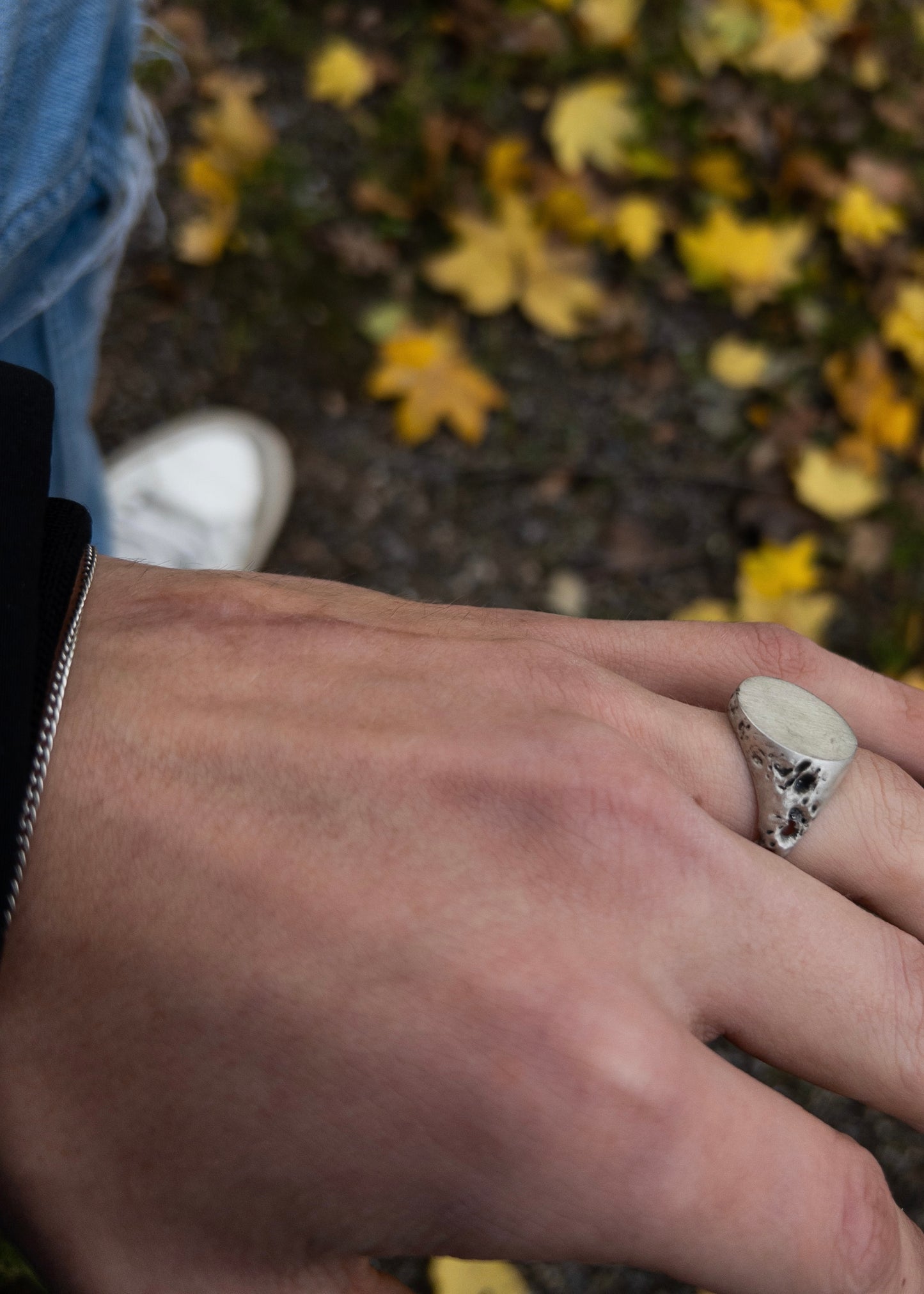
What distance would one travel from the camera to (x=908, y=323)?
9.43 ft

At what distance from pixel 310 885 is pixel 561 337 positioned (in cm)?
228

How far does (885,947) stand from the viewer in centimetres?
118

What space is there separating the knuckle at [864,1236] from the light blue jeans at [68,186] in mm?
1571

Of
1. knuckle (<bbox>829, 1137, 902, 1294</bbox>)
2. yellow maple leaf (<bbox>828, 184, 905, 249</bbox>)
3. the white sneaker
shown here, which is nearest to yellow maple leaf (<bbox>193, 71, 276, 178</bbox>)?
the white sneaker

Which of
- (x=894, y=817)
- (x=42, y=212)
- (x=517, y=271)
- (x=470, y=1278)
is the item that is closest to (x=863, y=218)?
(x=517, y=271)

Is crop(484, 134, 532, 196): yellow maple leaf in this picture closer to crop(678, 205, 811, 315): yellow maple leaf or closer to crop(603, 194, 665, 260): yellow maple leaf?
crop(603, 194, 665, 260): yellow maple leaf

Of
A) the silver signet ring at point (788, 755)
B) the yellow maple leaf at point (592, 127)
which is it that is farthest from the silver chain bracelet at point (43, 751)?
the yellow maple leaf at point (592, 127)

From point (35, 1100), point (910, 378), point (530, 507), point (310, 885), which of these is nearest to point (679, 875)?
point (310, 885)

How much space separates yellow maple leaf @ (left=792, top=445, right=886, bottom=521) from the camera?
2744 millimetres

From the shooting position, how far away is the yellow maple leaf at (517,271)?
114 inches

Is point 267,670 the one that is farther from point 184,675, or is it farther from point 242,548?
point 242,548

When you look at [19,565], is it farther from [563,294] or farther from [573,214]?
[573,214]

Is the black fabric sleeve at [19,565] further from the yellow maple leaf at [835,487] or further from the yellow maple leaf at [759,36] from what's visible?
the yellow maple leaf at [759,36]

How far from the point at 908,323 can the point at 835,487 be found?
0.58 metres
